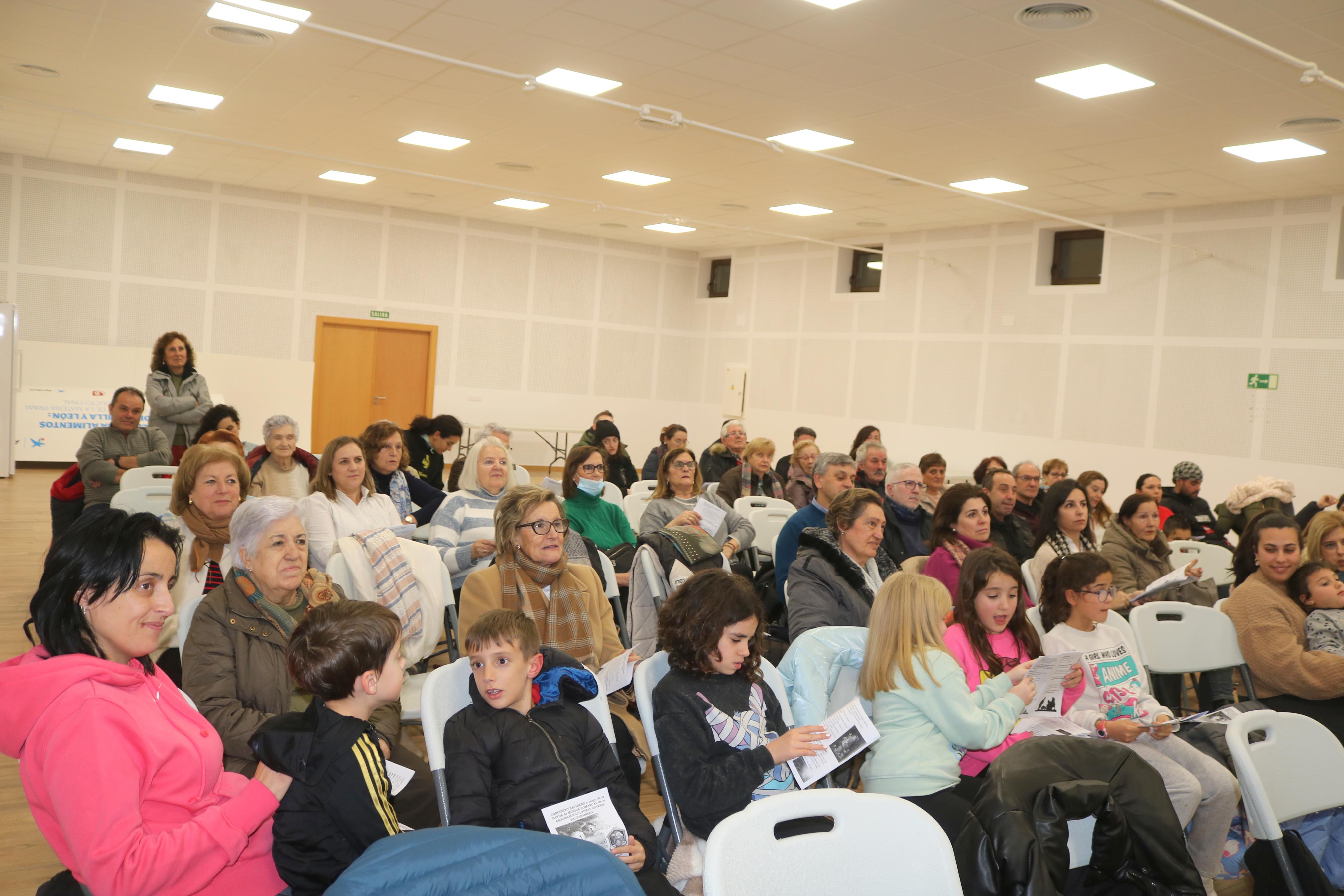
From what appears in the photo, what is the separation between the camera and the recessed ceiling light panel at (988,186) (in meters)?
9.62

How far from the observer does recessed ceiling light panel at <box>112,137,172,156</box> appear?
10.6 metres

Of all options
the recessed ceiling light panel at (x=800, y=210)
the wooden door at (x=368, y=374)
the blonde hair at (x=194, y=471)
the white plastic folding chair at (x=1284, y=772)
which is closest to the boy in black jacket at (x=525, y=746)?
the white plastic folding chair at (x=1284, y=772)

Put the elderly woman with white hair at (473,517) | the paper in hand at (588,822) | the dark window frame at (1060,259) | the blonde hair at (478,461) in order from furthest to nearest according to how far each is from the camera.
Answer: the dark window frame at (1060,259) < the blonde hair at (478,461) < the elderly woman with white hair at (473,517) < the paper in hand at (588,822)

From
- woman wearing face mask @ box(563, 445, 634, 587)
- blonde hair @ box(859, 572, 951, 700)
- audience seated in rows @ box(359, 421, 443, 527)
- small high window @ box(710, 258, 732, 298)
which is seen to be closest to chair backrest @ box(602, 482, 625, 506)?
woman wearing face mask @ box(563, 445, 634, 587)

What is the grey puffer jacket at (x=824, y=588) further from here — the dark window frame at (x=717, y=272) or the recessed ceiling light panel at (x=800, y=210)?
the dark window frame at (x=717, y=272)

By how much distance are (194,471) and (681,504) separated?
262 centimetres

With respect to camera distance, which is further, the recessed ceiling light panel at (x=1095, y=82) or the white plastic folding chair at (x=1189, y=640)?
the recessed ceiling light panel at (x=1095, y=82)

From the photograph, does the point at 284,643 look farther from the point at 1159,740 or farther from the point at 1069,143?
the point at 1069,143

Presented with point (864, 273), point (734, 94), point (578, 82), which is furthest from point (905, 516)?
point (864, 273)

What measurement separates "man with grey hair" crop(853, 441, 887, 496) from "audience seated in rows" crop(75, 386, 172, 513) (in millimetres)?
4753

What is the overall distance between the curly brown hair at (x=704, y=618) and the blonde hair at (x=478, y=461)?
6.38 feet

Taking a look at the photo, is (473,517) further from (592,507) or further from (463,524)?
(592,507)

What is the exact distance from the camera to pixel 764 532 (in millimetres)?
6148

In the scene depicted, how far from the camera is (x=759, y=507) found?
6395 millimetres
